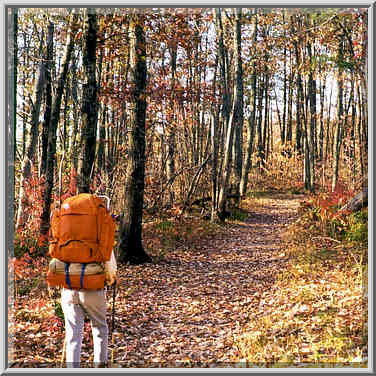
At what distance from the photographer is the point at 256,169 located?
25953 millimetres

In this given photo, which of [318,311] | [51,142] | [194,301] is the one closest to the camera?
[318,311]

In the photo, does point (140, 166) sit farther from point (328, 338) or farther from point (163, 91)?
point (328, 338)

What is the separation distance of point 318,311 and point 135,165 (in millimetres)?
5623

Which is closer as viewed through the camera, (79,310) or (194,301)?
(79,310)

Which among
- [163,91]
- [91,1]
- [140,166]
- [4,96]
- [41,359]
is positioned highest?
Result: [163,91]

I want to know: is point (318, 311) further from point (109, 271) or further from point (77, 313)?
point (77, 313)

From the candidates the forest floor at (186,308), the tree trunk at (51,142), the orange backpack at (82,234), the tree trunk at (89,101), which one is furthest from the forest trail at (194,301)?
the tree trunk at (89,101)

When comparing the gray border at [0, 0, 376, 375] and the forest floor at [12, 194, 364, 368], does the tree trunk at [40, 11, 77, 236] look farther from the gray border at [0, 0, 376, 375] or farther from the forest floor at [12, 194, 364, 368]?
the gray border at [0, 0, 376, 375]

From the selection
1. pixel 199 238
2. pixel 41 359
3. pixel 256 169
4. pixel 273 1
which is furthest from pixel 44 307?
pixel 256 169

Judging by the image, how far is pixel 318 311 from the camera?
581cm

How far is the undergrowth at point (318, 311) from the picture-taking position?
4.65 m

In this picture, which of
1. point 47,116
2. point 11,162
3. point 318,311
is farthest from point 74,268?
point 47,116

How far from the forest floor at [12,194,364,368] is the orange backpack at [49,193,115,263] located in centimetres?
174

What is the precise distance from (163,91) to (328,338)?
1015 cm
